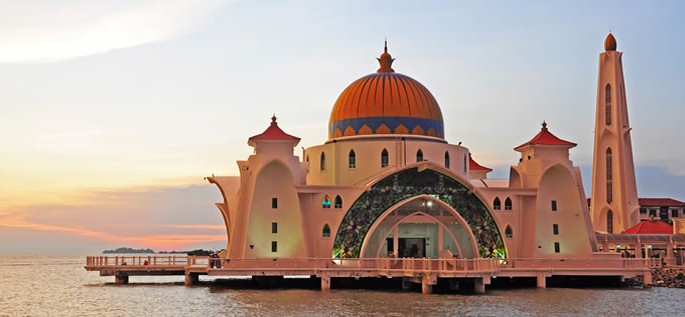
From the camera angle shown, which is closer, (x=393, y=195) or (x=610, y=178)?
(x=393, y=195)

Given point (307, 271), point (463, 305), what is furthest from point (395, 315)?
point (307, 271)

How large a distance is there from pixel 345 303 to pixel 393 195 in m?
11.6

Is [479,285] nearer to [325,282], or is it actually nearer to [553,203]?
[325,282]

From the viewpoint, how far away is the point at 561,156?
55.1m

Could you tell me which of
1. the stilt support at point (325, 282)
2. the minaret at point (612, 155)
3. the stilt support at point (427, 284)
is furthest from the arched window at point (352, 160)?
the minaret at point (612, 155)

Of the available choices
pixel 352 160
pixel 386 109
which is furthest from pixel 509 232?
pixel 386 109

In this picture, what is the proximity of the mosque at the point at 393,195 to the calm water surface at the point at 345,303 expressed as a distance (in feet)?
14.6

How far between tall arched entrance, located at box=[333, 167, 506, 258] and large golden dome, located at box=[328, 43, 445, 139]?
519cm

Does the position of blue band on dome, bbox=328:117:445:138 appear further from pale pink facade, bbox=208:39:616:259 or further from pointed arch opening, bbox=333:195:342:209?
pointed arch opening, bbox=333:195:342:209

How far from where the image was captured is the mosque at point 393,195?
52.0m

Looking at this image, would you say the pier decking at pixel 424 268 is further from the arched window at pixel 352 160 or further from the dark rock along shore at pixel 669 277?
the arched window at pixel 352 160

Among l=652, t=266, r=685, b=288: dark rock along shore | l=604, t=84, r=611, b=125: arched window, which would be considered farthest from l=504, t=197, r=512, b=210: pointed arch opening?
l=604, t=84, r=611, b=125: arched window

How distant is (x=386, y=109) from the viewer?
57062 millimetres

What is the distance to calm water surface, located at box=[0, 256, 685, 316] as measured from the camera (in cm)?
3909
